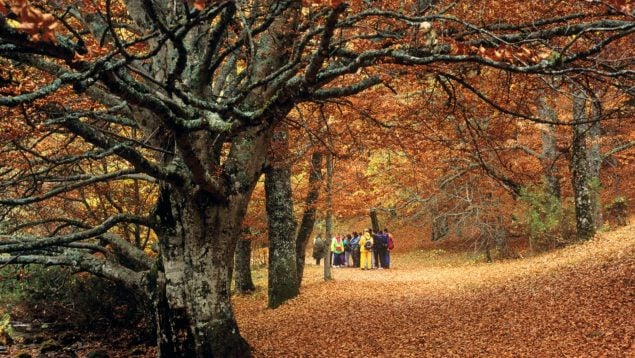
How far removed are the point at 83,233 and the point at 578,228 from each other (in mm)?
14996

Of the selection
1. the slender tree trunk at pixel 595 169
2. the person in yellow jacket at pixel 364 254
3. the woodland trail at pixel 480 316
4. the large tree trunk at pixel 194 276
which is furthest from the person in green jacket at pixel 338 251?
the large tree trunk at pixel 194 276

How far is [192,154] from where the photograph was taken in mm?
5176

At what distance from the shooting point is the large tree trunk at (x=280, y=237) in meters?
12.4

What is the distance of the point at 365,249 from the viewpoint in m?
22.8

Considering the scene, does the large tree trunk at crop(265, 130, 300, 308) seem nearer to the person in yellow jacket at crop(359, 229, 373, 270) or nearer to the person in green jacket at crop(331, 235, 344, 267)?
the person in yellow jacket at crop(359, 229, 373, 270)

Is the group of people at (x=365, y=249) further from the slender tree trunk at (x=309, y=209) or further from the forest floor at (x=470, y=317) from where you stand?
the forest floor at (x=470, y=317)

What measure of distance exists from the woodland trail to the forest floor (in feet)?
0.05

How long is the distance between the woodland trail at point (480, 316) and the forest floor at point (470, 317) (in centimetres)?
2

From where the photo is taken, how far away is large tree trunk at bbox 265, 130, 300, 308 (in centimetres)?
1243

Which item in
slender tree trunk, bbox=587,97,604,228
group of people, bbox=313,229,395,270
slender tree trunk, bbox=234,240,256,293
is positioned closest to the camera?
slender tree trunk, bbox=234,240,256,293

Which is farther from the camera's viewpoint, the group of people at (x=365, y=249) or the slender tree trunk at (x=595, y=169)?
the group of people at (x=365, y=249)

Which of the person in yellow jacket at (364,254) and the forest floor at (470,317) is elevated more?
the person in yellow jacket at (364,254)

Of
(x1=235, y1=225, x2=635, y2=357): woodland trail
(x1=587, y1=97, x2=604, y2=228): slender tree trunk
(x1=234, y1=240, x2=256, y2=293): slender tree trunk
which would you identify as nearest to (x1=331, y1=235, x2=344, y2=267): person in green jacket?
(x1=234, y1=240, x2=256, y2=293): slender tree trunk

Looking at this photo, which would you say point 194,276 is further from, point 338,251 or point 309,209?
point 338,251
